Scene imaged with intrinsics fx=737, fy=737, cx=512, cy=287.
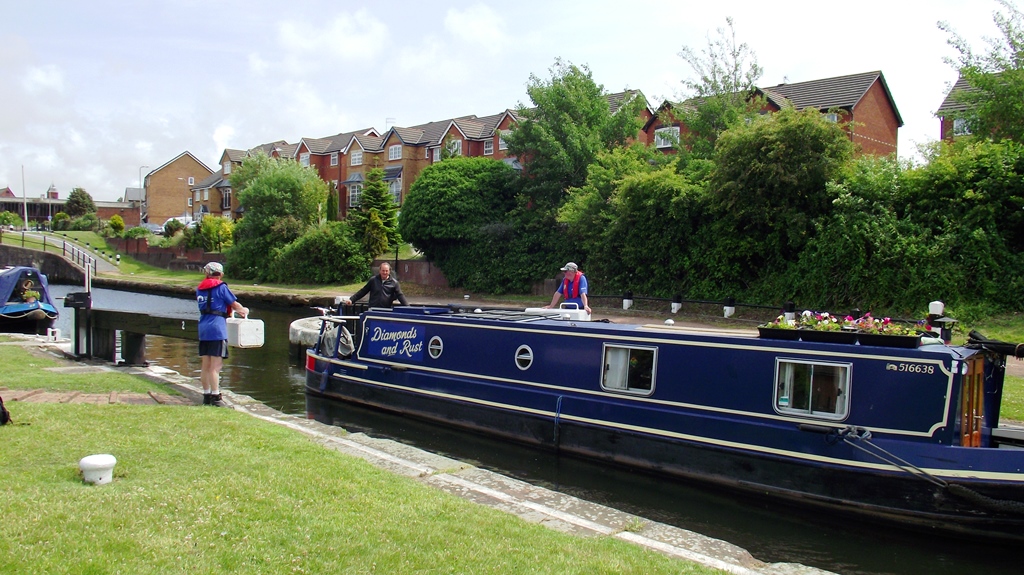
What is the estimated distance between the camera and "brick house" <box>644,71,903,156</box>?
35344mm

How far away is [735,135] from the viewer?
22672mm

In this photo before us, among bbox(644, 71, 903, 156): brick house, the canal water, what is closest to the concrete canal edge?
the canal water

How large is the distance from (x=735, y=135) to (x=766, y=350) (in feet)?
52.0

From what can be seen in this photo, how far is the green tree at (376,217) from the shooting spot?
42.1 meters

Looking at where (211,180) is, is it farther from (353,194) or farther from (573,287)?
(573,287)

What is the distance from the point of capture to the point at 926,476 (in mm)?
7129

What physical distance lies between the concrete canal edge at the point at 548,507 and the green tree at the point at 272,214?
134 feet

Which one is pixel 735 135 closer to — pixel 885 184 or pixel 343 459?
pixel 885 184

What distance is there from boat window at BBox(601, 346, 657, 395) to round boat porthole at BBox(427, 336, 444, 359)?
3161 mm

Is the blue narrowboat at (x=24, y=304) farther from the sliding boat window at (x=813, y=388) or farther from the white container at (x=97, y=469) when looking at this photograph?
the sliding boat window at (x=813, y=388)

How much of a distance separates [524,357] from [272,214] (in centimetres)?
4256

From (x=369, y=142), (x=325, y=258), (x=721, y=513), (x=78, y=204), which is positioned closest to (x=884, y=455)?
(x=721, y=513)

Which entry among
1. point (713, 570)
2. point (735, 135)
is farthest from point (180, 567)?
point (735, 135)

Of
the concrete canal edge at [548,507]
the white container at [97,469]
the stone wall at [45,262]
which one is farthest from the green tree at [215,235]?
the white container at [97,469]
